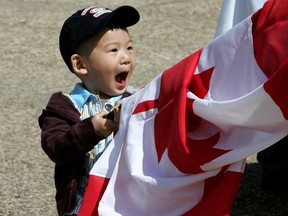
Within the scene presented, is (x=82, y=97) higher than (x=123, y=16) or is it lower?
lower

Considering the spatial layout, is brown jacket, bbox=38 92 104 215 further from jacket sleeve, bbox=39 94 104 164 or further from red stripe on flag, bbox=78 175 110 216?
red stripe on flag, bbox=78 175 110 216

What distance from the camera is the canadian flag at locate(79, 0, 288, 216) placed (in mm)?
2420

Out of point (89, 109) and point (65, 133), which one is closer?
point (65, 133)

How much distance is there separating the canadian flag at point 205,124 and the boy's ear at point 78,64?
37 cm

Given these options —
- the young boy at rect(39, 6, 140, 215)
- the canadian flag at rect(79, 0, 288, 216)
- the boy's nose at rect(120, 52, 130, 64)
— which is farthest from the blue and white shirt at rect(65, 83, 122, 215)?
the canadian flag at rect(79, 0, 288, 216)

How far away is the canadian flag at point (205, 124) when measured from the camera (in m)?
2.42

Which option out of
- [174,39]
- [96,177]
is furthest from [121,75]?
[174,39]

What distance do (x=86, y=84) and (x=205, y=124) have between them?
0.68 m

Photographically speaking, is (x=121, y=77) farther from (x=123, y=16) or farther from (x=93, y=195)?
(x=93, y=195)

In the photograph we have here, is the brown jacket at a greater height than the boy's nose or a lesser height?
lesser

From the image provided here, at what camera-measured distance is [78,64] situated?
307 centimetres

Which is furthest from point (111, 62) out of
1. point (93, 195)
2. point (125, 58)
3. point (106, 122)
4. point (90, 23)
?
point (93, 195)

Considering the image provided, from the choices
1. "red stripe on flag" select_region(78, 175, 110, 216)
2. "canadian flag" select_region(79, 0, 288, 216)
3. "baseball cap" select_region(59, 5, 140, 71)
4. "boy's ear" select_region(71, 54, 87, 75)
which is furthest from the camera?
"boy's ear" select_region(71, 54, 87, 75)

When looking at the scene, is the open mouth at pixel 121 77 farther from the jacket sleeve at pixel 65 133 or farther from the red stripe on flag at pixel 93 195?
the red stripe on flag at pixel 93 195
